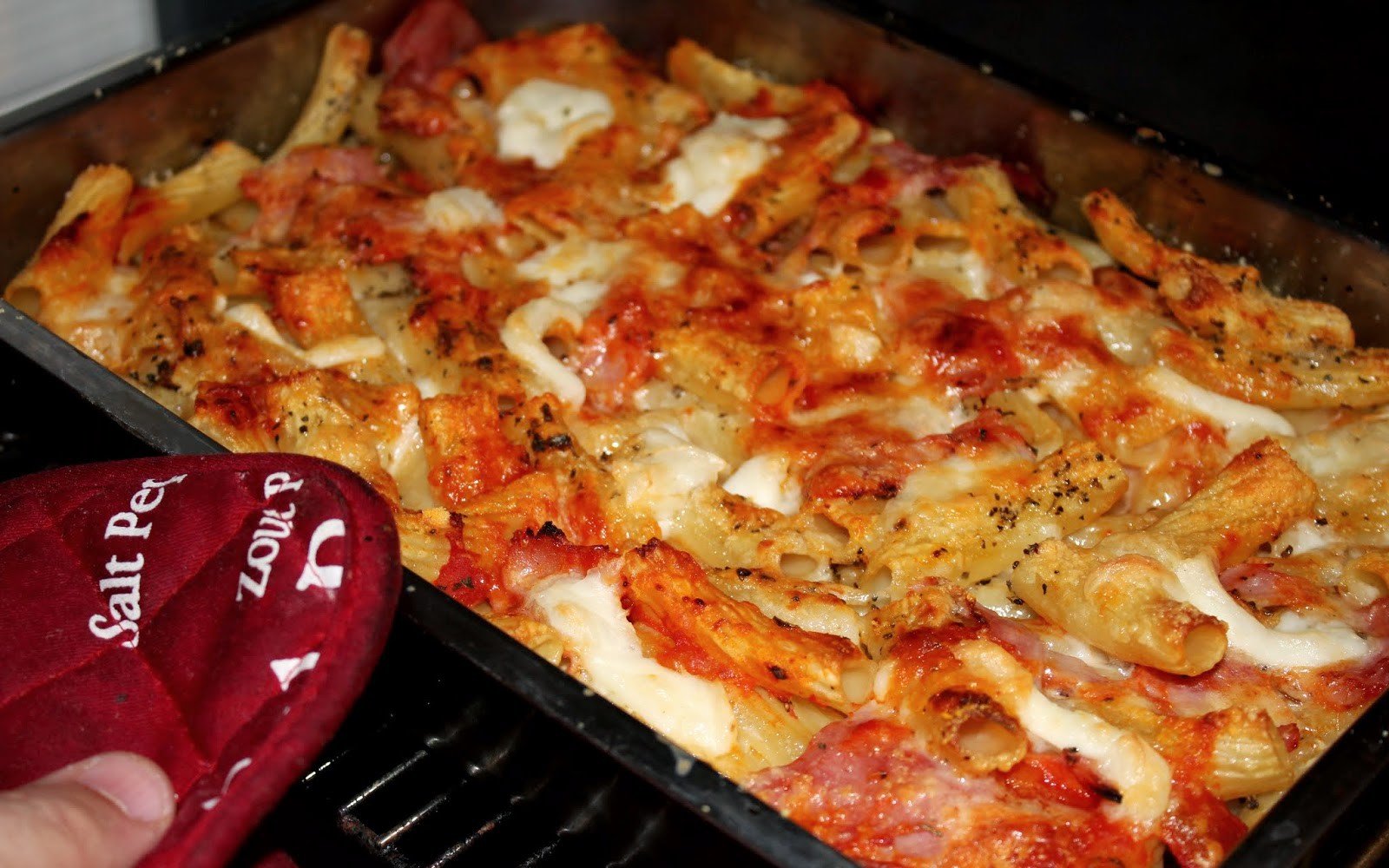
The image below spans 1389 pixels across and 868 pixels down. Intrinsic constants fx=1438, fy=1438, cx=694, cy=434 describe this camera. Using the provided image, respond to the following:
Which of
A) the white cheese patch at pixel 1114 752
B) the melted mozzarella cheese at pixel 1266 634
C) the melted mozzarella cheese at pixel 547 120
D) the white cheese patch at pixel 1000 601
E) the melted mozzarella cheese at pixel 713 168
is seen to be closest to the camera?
the white cheese patch at pixel 1114 752

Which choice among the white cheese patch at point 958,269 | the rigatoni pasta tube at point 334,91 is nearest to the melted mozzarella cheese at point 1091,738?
the white cheese patch at point 958,269

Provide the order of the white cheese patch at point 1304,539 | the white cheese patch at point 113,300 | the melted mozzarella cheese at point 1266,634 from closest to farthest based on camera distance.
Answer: the melted mozzarella cheese at point 1266,634 < the white cheese patch at point 1304,539 < the white cheese patch at point 113,300

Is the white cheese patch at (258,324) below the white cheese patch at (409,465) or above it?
above

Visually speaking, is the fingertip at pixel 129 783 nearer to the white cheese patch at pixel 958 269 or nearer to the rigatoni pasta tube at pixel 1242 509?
the rigatoni pasta tube at pixel 1242 509

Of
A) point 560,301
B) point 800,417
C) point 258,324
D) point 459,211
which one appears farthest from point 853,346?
point 258,324

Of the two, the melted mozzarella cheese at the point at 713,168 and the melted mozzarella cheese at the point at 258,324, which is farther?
the melted mozzarella cheese at the point at 713,168

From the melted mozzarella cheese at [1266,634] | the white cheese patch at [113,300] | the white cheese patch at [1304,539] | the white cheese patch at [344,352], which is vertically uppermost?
the melted mozzarella cheese at [1266,634]

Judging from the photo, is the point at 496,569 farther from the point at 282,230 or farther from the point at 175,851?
the point at 282,230

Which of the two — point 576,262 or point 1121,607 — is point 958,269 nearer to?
point 576,262
